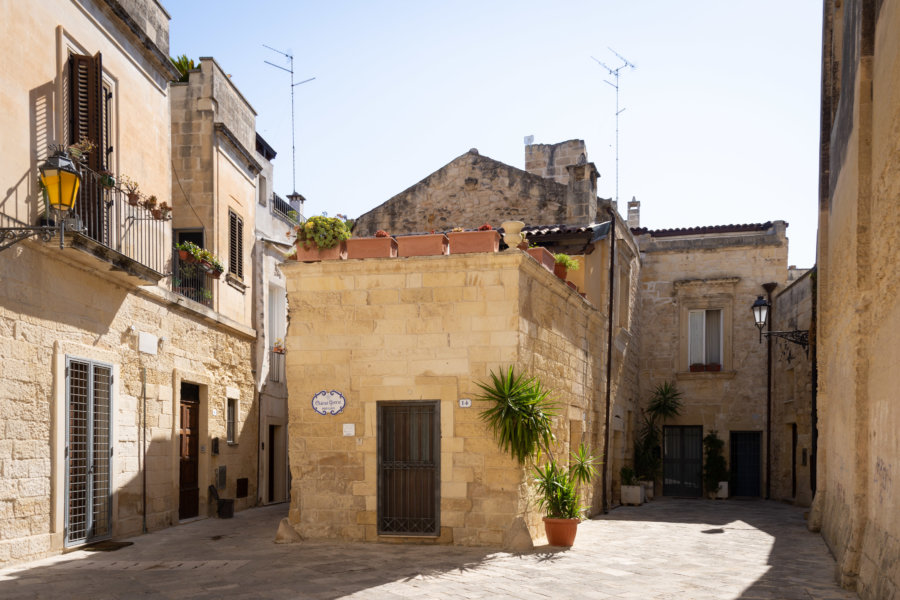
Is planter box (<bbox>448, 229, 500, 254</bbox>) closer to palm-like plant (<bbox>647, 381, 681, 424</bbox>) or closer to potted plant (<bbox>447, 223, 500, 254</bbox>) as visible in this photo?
potted plant (<bbox>447, 223, 500, 254</bbox>)

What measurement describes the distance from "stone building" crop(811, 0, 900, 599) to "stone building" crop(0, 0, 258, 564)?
7.91m

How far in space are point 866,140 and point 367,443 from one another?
661 centimetres

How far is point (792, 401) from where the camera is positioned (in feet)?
62.3

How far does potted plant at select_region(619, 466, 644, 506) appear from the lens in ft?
57.0

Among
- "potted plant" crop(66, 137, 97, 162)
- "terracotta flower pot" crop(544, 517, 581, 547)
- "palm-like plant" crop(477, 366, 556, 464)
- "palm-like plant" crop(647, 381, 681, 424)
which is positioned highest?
"potted plant" crop(66, 137, 97, 162)

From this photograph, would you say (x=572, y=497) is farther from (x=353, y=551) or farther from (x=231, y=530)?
(x=231, y=530)

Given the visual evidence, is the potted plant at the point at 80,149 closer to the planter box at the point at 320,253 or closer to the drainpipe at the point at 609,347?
the planter box at the point at 320,253

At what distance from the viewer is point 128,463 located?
11.1m

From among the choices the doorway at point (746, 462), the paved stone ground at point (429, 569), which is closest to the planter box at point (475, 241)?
the paved stone ground at point (429, 569)

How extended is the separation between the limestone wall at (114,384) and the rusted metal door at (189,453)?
13 cm

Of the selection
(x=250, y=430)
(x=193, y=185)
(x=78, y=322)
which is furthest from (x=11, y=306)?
(x=250, y=430)

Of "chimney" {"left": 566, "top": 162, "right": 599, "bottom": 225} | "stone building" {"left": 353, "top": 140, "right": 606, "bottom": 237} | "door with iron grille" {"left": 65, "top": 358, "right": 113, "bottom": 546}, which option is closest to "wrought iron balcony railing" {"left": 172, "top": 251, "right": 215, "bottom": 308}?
"door with iron grille" {"left": 65, "top": 358, "right": 113, "bottom": 546}

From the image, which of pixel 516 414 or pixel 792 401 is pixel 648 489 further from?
pixel 516 414

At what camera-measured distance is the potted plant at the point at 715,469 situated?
2008 cm
